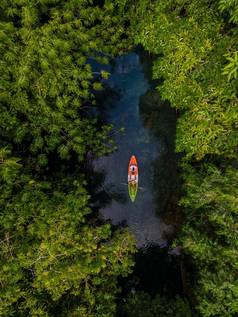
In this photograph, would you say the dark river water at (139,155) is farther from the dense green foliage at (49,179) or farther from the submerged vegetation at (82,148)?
the submerged vegetation at (82,148)

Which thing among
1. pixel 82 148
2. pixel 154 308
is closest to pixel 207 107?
pixel 82 148

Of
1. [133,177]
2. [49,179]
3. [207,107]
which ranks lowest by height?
[49,179]

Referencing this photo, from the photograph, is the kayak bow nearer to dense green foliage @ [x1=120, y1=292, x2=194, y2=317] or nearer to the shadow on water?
the shadow on water

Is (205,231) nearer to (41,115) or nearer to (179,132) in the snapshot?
(179,132)

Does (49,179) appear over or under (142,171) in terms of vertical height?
under

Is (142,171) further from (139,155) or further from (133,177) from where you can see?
(139,155)

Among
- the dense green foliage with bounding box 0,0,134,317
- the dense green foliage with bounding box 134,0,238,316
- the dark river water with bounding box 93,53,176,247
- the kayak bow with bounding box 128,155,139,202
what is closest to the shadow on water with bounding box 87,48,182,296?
the dark river water with bounding box 93,53,176,247

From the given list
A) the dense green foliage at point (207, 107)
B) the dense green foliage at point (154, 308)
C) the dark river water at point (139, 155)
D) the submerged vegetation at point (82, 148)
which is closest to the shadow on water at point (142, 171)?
the dark river water at point (139, 155)

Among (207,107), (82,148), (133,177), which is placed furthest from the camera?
(133,177)
